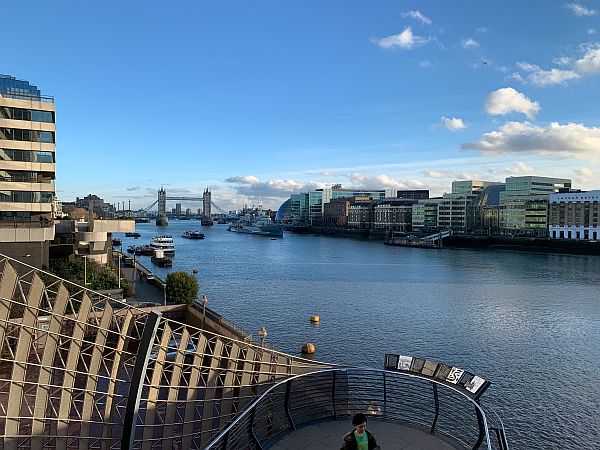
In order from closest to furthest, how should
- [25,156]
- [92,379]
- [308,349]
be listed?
[92,379], [308,349], [25,156]

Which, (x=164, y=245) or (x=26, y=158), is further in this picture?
(x=164, y=245)

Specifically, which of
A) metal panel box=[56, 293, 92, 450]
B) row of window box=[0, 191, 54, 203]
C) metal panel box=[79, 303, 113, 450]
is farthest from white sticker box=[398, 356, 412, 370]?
row of window box=[0, 191, 54, 203]

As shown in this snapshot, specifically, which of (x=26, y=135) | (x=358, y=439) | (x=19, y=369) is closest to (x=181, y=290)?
(x=26, y=135)

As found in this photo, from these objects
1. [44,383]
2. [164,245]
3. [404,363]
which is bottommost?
[164,245]

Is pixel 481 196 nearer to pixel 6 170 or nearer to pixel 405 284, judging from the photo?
pixel 405 284

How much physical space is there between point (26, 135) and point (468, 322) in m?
42.8

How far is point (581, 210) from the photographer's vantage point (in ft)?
447

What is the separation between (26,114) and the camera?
45656mm

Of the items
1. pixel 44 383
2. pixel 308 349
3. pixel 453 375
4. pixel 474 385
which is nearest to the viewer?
pixel 44 383

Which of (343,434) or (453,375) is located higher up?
(453,375)

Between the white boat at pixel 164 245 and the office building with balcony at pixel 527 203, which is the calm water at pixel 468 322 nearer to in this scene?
the white boat at pixel 164 245

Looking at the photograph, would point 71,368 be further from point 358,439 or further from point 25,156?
point 25,156

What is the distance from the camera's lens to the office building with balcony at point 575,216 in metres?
133

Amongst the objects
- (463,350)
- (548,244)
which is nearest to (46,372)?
(463,350)
